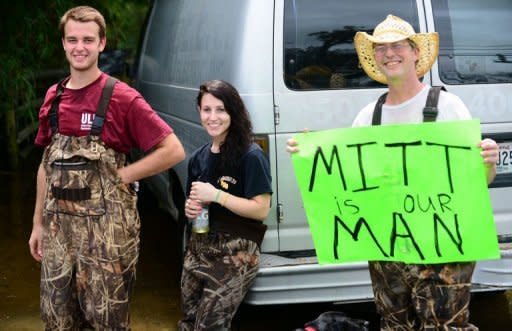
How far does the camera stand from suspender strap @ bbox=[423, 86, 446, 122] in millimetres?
2988

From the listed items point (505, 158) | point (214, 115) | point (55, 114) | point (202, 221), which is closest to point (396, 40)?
point (214, 115)

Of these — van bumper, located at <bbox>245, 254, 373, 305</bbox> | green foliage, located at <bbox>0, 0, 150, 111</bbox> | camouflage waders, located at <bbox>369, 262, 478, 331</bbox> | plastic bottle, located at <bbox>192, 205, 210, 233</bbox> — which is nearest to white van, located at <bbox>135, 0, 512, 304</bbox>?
van bumper, located at <bbox>245, 254, 373, 305</bbox>

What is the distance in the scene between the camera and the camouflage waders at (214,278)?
3.85 metres

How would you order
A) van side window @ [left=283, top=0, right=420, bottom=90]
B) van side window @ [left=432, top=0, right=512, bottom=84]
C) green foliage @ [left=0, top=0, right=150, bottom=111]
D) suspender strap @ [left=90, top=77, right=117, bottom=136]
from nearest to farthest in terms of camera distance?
suspender strap @ [left=90, top=77, right=117, bottom=136] → van side window @ [left=283, top=0, right=420, bottom=90] → van side window @ [left=432, top=0, right=512, bottom=84] → green foliage @ [left=0, top=0, right=150, bottom=111]

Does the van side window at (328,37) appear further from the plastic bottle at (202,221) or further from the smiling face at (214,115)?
the plastic bottle at (202,221)

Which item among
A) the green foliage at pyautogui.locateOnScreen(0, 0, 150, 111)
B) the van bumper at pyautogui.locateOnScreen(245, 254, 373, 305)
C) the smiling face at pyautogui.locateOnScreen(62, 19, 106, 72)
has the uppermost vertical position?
the green foliage at pyautogui.locateOnScreen(0, 0, 150, 111)

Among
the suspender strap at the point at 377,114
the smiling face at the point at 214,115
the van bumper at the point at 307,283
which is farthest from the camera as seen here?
the van bumper at the point at 307,283

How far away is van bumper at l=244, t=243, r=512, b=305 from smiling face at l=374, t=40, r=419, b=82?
4.81 feet

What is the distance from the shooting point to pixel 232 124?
3863 mm

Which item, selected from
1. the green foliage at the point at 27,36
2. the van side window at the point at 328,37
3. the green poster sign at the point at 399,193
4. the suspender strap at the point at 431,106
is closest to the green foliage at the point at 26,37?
the green foliage at the point at 27,36

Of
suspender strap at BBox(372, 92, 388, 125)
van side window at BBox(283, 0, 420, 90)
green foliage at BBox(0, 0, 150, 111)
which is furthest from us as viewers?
green foliage at BBox(0, 0, 150, 111)

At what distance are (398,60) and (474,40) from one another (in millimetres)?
1675

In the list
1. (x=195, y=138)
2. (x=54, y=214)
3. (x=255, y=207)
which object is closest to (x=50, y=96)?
(x=54, y=214)

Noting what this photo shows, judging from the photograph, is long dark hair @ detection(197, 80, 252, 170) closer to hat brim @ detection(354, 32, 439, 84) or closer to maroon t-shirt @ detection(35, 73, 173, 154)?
maroon t-shirt @ detection(35, 73, 173, 154)
